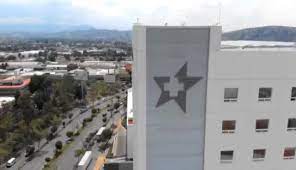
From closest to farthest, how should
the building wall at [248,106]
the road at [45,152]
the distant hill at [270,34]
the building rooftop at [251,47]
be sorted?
1. the building wall at [248,106]
2. the building rooftop at [251,47]
3. the distant hill at [270,34]
4. the road at [45,152]

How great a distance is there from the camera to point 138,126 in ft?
42.6

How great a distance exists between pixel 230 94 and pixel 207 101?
935 mm

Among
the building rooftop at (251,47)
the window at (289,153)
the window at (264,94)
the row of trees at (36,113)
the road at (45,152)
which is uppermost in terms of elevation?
the building rooftop at (251,47)

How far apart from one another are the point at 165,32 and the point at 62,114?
58.2 meters

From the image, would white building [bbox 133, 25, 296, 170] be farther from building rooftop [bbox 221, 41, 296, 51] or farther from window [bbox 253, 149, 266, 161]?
building rooftop [bbox 221, 41, 296, 51]

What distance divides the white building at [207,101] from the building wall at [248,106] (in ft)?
0.12

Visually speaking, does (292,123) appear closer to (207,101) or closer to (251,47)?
(251,47)

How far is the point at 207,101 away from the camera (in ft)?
42.6

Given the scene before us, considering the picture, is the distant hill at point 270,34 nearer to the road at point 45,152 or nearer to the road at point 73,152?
the road at point 73,152

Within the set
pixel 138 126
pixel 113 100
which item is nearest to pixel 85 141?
pixel 113 100

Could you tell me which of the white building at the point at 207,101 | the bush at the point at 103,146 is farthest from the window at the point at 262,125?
the bush at the point at 103,146

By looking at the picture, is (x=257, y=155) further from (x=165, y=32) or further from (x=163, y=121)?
(x=165, y=32)

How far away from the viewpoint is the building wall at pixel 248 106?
12828mm

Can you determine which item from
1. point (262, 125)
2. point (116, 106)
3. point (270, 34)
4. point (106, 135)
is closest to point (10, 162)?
point (106, 135)
